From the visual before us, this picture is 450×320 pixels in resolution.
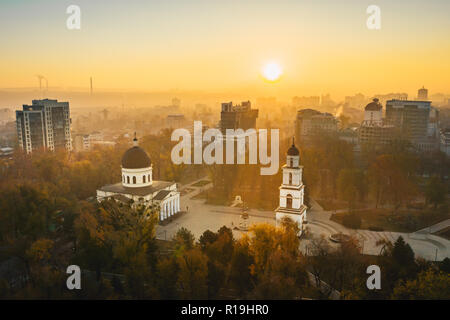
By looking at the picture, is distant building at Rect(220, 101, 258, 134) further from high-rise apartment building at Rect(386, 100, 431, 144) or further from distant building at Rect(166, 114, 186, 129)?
distant building at Rect(166, 114, 186, 129)

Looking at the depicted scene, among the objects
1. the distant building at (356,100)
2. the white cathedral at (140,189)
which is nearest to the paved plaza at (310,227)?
the white cathedral at (140,189)

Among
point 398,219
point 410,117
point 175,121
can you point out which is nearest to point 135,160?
point 398,219

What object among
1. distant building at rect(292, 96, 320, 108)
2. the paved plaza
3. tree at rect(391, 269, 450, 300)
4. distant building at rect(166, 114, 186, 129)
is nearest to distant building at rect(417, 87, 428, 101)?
distant building at rect(292, 96, 320, 108)

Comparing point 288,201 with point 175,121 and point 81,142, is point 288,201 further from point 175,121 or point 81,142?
point 175,121

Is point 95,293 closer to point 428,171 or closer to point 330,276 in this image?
point 330,276

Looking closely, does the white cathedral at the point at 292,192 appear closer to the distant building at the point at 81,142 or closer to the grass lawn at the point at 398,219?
the grass lawn at the point at 398,219

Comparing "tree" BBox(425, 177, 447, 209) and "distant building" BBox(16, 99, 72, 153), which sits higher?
"distant building" BBox(16, 99, 72, 153)
